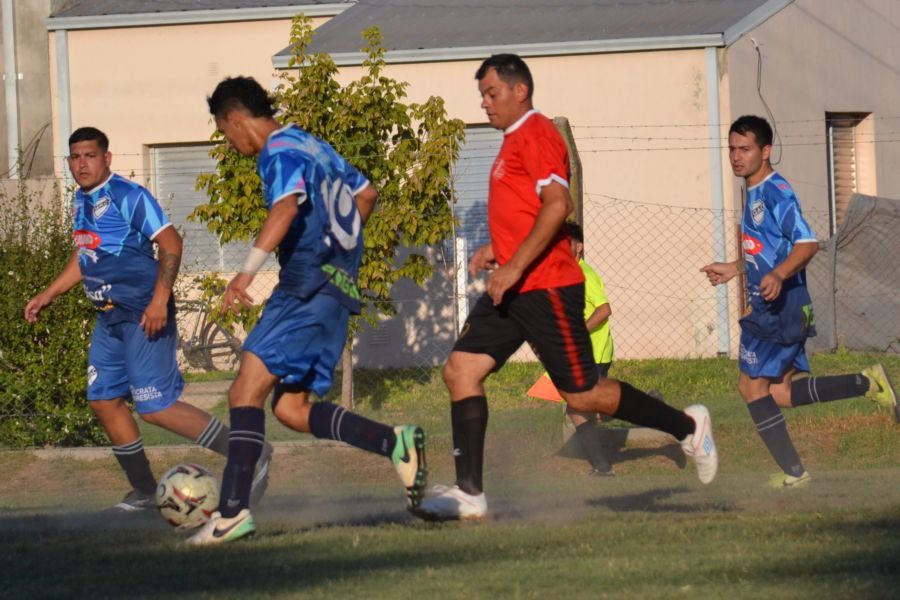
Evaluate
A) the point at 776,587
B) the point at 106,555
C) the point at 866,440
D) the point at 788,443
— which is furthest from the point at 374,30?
the point at 776,587

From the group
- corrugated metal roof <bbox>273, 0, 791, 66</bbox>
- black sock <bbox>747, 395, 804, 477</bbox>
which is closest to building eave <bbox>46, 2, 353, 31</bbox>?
corrugated metal roof <bbox>273, 0, 791, 66</bbox>

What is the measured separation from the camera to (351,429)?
634cm

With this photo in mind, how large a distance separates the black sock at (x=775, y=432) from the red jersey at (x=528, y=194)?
188cm

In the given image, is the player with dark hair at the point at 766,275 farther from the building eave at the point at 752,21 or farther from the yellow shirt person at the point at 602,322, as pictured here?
the building eave at the point at 752,21

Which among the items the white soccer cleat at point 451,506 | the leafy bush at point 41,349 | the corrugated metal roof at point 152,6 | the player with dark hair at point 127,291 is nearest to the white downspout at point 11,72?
the corrugated metal roof at point 152,6

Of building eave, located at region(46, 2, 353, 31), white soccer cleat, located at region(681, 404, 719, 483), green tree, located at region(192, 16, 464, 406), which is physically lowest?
white soccer cleat, located at region(681, 404, 719, 483)

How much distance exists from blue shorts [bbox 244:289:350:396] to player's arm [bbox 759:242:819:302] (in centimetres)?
229

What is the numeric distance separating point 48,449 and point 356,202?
5.66 meters

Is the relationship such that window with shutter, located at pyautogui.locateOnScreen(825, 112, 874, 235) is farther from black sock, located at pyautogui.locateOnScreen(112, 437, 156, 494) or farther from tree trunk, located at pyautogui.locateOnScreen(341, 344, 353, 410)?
black sock, located at pyautogui.locateOnScreen(112, 437, 156, 494)

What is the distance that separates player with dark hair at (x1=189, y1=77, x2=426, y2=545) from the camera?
237 inches

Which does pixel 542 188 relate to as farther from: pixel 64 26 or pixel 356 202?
pixel 64 26

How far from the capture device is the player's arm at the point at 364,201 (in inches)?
256

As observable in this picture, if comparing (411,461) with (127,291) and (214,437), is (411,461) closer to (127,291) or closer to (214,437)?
(214,437)

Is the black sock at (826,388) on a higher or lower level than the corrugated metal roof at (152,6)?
Result: lower
